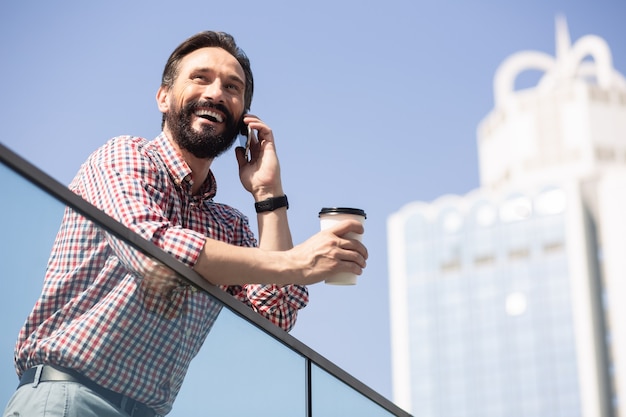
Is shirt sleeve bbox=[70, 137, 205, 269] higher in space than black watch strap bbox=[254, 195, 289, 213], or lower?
lower

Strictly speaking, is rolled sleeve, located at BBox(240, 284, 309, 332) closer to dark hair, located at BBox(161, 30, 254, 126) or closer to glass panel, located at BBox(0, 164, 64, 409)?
dark hair, located at BBox(161, 30, 254, 126)

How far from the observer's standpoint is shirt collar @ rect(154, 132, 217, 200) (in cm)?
268

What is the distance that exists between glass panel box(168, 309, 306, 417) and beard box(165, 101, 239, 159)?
0.58 m

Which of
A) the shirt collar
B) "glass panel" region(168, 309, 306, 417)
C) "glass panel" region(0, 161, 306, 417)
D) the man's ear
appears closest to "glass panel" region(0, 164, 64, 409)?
"glass panel" region(0, 161, 306, 417)

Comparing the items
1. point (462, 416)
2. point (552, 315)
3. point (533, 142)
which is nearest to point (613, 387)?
point (552, 315)

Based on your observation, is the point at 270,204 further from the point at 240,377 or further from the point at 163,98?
the point at 240,377

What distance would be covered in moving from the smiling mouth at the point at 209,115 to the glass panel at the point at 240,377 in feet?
2.27

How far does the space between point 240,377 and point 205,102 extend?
33.4 inches

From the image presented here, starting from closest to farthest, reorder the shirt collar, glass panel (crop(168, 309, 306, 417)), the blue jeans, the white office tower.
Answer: the blue jeans < glass panel (crop(168, 309, 306, 417)) < the shirt collar < the white office tower

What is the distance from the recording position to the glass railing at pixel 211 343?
1891mm

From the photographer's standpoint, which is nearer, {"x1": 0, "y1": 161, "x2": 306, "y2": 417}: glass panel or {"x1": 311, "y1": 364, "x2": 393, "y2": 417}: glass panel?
{"x1": 0, "y1": 161, "x2": 306, "y2": 417}: glass panel

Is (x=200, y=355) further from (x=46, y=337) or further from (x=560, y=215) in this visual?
(x=560, y=215)

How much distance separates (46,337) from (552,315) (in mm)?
61373

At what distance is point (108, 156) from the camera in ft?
8.25
